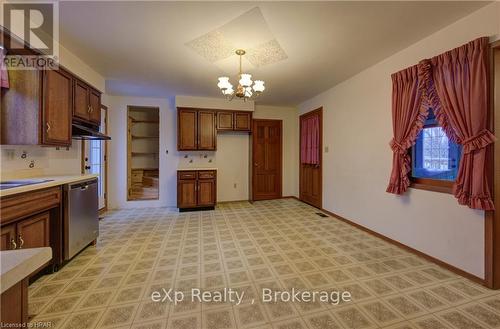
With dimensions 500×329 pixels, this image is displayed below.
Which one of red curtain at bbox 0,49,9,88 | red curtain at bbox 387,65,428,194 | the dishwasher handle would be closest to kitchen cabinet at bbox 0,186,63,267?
the dishwasher handle

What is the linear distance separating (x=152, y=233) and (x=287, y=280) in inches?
90.8

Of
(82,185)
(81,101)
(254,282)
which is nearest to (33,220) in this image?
(82,185)

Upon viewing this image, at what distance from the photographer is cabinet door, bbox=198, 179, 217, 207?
483 centimetres

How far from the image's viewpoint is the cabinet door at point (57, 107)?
2.35 m

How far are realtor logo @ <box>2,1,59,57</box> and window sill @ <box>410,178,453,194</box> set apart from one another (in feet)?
14.0

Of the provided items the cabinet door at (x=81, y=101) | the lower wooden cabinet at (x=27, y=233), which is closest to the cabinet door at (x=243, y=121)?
the cabinet door at (x=81, y=101)

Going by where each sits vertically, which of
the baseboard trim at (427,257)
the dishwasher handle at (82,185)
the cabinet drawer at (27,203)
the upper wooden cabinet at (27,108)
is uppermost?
the upper wooden cabinet at (27,108)

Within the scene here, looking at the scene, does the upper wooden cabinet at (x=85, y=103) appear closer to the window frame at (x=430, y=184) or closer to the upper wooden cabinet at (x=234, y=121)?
the upper wooden cabinet at (x=234, y=121)

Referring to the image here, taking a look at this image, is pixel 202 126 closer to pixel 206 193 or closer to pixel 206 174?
pixel 206 174

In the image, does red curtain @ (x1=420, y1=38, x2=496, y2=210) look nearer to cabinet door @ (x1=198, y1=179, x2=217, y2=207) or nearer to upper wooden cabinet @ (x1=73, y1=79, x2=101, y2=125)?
cabinet door @ (x1=198, y1=179, x2=217, y2=207)

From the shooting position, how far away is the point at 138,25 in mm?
2297

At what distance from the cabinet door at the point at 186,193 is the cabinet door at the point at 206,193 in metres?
0.13

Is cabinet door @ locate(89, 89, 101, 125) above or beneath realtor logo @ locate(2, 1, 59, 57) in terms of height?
beneath

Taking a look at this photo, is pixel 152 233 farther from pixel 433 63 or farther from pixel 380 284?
pixel 433 63
